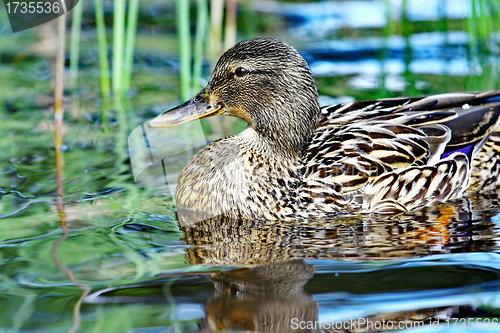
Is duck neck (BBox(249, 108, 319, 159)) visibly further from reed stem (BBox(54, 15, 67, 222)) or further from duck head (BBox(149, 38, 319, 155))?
reed stem (BBox(54, 15, 67, 222))

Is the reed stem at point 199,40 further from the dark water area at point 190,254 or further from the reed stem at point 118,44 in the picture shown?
the reed stem at point 118,44

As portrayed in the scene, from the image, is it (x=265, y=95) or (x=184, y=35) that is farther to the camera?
(x=184, y=35)

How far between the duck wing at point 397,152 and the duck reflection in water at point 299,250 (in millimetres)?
180

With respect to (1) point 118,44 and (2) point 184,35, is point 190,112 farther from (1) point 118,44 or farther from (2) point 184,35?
(1) point 118,44

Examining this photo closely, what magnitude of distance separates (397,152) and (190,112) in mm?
1919

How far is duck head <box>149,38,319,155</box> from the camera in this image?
5.80 m

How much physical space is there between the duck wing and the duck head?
0.29m

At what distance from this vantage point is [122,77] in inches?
Answer: 330

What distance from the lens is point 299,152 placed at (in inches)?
236

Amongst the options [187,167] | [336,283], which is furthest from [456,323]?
[187,167]

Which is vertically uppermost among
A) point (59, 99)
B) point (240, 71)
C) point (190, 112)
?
point (240, 71)

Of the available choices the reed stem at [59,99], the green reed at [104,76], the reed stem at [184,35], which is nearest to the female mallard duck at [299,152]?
the reed stem at [59,99]

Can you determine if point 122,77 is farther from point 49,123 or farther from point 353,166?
point 353,166

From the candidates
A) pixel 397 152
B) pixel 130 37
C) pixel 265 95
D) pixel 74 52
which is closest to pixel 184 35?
pixel 130 37
